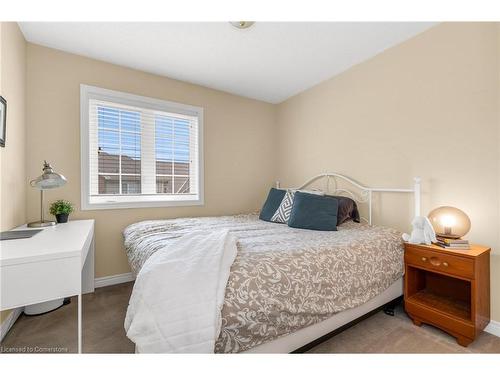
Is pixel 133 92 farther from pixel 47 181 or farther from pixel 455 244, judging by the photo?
pixel 455 244

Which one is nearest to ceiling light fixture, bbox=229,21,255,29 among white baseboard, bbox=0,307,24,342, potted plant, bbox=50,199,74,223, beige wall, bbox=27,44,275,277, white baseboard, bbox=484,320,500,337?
beige wall, bbox=27,44,275,277

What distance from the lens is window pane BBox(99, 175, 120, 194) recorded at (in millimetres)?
2512

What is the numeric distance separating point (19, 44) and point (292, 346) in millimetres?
3063

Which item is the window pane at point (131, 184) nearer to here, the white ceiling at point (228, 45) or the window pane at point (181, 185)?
the window pane at point (181, 185)

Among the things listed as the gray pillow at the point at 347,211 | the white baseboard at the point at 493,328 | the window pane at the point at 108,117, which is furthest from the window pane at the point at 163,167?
the white baseboard at the point at 493,328

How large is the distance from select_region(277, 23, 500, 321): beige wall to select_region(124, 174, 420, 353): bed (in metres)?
0.30

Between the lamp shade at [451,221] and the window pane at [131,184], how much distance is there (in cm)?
288

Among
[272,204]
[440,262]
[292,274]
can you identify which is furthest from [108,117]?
[440,262]

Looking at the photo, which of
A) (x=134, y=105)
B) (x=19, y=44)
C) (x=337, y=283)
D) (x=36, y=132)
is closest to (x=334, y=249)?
(x=337, y=283)

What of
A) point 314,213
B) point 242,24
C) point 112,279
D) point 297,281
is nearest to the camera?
point 297,281

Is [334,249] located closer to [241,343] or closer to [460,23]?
[241,343]

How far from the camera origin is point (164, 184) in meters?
2.88

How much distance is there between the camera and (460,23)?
1815 mm

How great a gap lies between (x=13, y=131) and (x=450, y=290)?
3.68 meters
